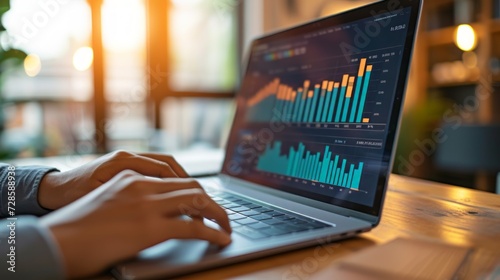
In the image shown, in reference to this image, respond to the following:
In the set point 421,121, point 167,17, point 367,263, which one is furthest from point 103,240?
point 421,121

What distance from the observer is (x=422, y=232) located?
544 mm

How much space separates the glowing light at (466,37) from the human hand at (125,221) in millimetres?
3666

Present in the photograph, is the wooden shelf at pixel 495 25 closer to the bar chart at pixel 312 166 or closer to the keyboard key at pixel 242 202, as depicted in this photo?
the bar chart at pixel 312 166

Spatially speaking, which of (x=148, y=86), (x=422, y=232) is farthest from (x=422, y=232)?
(x=148, y=86)

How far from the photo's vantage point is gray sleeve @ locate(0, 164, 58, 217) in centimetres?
63

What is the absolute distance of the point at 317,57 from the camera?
75cm

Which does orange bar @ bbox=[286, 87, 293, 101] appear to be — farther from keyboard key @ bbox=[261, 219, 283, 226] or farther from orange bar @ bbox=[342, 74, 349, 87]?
keyboard key @ bbox=[261, 219, 283, 226]

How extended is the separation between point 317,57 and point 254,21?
54.7 inches

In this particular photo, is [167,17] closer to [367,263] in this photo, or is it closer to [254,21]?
[254,21]

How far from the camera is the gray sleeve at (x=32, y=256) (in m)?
0.37

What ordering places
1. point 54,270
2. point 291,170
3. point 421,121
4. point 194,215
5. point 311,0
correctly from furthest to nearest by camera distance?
point 421,121
point 311,0
point 291,170
point 194,215
point 54,270

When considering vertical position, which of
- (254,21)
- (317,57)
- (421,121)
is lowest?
(421,121)

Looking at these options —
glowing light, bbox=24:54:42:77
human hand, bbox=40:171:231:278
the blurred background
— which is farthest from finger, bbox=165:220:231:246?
glowing light, bbox=24:54:42:77

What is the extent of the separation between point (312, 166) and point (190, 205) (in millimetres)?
284
